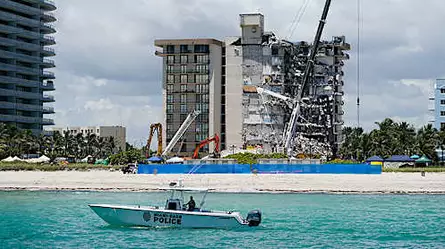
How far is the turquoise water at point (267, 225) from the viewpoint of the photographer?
45625 mm

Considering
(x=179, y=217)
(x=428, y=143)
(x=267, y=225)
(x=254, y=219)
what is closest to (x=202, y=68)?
(x=428, y=143)

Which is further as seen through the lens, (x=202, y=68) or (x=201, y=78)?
(x=201, y=78)

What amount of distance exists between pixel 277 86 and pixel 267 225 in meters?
99.4

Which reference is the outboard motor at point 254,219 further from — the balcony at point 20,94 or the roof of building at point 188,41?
the balcony at point 20,94

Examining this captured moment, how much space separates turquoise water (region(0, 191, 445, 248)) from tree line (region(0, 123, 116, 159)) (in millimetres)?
59511

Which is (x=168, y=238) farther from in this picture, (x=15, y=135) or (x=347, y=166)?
(x=15, y=135)

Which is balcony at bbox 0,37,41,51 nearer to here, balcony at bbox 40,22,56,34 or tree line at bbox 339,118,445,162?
balcony at bbox 40,22,56,34

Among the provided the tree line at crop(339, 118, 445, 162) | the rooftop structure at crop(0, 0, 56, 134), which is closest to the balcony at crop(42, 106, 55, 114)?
the rooftop structure at crop(0, 0, 56, 134)

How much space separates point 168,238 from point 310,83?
112m

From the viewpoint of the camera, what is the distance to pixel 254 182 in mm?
86312

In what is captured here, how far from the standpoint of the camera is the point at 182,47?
161 metres

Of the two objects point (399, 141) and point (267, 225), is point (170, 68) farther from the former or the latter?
point (267, 225)

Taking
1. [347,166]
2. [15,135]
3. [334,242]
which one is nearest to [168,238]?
[334,242]

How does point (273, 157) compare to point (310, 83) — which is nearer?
point (273, 157)
